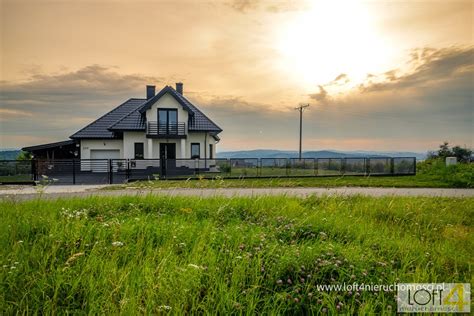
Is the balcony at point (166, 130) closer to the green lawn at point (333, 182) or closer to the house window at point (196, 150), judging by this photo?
the house window at point (196, 150)

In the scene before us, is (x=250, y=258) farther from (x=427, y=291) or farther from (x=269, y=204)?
(x=269, y=204)

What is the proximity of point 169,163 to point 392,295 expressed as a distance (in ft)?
57.4

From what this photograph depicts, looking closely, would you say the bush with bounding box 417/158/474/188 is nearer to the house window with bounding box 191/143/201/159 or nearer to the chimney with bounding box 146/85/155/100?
the house window with bounding box 191/143/201/159

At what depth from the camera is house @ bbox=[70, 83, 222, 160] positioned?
2523cm

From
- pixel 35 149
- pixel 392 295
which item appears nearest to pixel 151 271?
pixel 392 295

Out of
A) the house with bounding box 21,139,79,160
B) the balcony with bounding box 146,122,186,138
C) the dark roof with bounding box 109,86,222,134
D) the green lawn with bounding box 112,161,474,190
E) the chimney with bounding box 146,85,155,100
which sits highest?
the chimney with bounding box 146,85,155,100

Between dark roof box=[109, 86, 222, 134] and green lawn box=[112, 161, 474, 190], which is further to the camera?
dark roof box=[109, 86, 222, 134]

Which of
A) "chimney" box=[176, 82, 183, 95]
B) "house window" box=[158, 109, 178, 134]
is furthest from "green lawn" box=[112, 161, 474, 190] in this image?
"chimney" box=[176, 82, 183, 95]

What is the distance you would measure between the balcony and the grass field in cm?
2094

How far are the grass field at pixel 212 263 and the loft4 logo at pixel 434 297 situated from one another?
9 cm

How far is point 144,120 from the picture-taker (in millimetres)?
25703

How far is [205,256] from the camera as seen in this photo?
111 inches

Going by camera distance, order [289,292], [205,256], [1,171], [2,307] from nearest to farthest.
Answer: [2,307]
[289,292]
[205,256]
[1,171]

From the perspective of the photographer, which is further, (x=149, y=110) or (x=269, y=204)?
(x=149, y=110)
